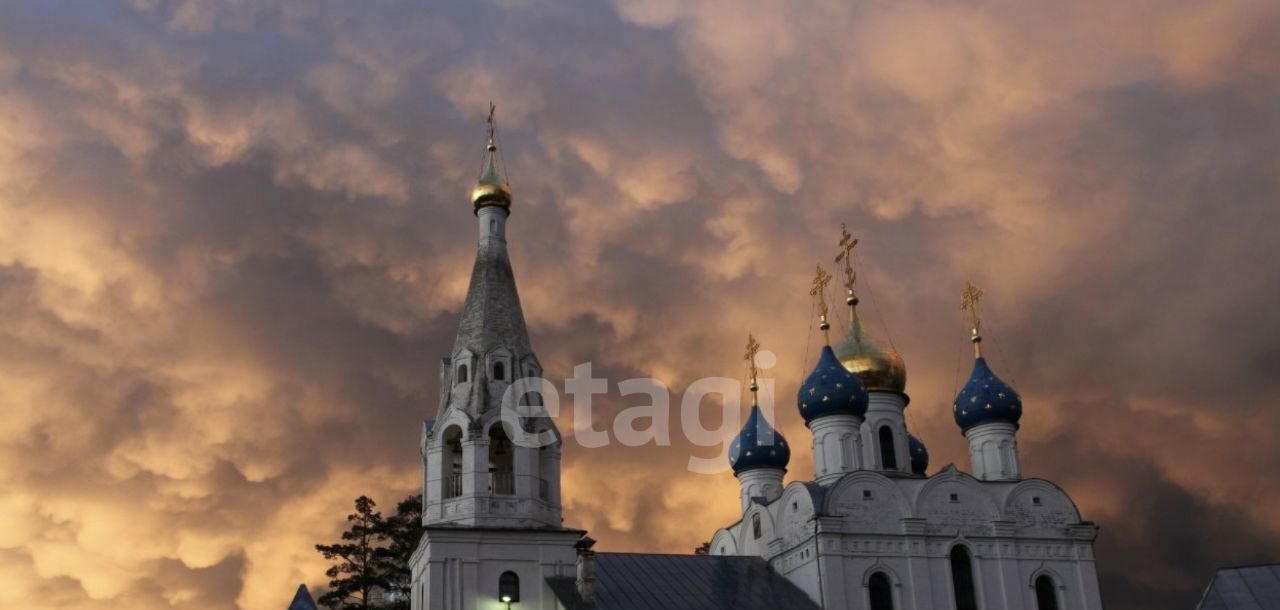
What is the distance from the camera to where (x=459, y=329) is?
27.7 meters

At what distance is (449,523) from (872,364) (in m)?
13.9

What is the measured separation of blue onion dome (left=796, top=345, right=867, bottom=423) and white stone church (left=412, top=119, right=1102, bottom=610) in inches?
1.7

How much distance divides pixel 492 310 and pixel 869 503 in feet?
33.1

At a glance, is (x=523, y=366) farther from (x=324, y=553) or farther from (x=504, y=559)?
(x=324, y=553)

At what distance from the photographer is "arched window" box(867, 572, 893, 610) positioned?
1147 inches

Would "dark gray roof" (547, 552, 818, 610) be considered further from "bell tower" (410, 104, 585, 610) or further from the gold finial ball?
the gold finial ball

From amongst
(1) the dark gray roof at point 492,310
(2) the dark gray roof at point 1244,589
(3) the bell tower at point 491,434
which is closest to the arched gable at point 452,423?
(3) the bell tower at point 491,434

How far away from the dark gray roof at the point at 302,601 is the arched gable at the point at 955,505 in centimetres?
1392

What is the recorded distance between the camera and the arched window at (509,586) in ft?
82.1

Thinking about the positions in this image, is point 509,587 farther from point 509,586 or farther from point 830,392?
point 830,392

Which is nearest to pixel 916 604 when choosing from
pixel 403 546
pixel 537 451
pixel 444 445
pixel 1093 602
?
pixel 1093 602

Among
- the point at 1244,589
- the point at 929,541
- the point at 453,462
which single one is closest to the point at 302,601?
the point at 453,462

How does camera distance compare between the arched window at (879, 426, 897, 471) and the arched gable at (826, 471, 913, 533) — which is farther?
the arched window at (879, 426, 897, 471)

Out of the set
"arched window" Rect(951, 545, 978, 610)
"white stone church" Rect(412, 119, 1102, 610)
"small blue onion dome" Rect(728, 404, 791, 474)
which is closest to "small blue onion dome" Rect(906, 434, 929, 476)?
"white stone church" Rect(412, 119, 1102, 610)
